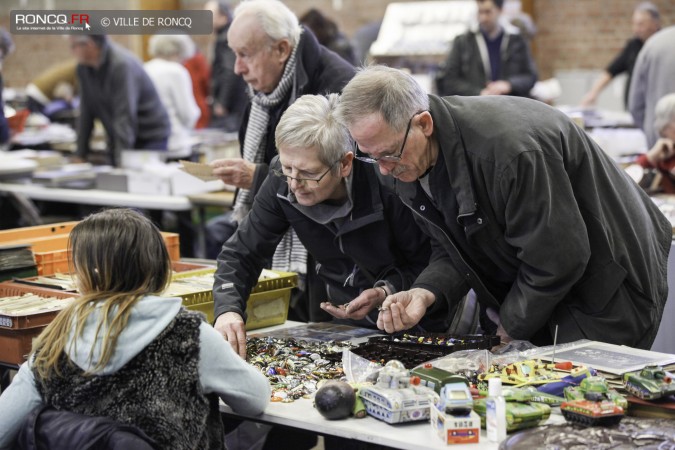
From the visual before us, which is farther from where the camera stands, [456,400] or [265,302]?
[265,302]

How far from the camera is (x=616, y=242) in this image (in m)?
2.87

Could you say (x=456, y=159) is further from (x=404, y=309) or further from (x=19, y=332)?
(x=19, y=332)

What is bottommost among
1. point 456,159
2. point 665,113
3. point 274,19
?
point 665,113

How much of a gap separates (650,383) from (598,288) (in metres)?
0.59

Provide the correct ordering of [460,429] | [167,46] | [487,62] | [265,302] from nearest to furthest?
1. [460,429]
2. [265,302]
3. [487,62]
4. [167,46]

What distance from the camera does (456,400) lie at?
2197 millimetres

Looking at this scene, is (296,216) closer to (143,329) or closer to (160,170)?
(143,329)

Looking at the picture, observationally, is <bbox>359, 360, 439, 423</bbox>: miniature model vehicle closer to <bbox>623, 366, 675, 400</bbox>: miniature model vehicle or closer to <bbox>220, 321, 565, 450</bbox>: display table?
<bbox>220, 321, 565, 450</bbox>: display table

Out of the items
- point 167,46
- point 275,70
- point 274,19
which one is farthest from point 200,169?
Result: point 167,46

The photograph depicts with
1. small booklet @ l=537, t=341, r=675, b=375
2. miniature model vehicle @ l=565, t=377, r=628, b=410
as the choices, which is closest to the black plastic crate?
small booklet @ l=537, t=341, r=675, b=375

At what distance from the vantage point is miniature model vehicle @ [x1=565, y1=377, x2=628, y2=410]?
2.26m

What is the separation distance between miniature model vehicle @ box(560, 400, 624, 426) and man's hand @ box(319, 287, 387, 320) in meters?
0.89

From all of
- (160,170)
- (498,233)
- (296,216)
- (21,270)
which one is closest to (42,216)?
(160,170)

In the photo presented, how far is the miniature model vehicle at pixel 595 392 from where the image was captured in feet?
7.43
